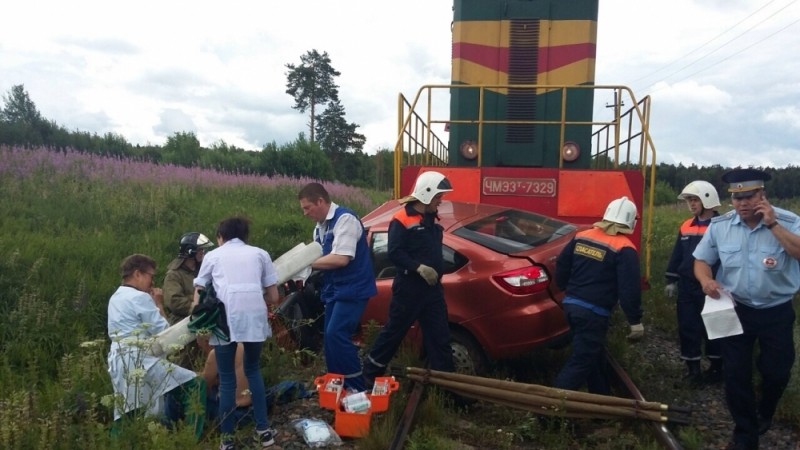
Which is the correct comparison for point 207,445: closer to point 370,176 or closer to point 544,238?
point 544,238

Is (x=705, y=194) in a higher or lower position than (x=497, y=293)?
higher

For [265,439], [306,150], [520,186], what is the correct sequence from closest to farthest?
[265,439] → [520,186] → [306,150]

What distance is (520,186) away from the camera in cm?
702

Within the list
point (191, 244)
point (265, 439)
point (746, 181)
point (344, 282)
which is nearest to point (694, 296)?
point (746, 181)

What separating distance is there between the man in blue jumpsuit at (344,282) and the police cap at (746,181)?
264cm

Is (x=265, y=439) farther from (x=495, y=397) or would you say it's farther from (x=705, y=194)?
(x=705, y=194)

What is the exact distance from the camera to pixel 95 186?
1114 centimetres

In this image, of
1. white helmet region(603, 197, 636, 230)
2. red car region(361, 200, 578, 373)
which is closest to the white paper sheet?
white helmet region(603, 197, 636, 230)

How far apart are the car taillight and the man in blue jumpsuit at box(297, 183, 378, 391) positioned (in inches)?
41.5

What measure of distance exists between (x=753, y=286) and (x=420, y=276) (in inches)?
88.9

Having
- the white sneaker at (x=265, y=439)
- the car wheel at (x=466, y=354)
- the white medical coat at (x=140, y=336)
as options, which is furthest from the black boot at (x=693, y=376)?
the white medical coat at (x=140, y=336)

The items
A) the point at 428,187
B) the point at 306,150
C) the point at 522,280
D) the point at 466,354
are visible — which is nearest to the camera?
the point at 428,187

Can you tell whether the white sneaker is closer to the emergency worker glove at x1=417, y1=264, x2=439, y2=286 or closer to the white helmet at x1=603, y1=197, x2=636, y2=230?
the emergency worker glove at x1=417, y1=264, x2=439, y2=286

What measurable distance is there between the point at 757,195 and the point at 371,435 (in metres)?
2.93
